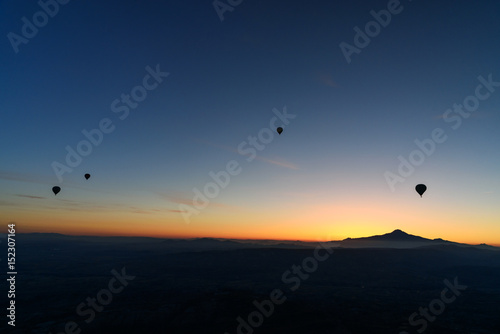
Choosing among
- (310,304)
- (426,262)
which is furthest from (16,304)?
(426,262)

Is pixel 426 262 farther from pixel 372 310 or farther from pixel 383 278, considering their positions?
pixel 372 310

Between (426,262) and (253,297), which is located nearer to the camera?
(253,297)

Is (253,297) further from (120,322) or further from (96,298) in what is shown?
(96,298)

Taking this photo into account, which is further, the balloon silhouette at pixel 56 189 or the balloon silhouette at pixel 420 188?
the balloon silhouette at pixel 56 189

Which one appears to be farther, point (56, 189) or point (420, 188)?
point (56, 189)

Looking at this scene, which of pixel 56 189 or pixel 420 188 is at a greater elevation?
pixel 56 189

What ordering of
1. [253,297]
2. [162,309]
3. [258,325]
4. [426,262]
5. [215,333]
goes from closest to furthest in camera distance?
[215,333] < [258,325] < [162,309] < [253,297] < [426,262]

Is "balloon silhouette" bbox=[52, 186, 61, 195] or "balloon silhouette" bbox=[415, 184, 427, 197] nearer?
"balloon silhouette" bbox=[415, 184, 427, 197]

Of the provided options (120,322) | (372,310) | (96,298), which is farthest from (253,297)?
(96,298)

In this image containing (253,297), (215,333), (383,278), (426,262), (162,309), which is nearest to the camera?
(215,333)
